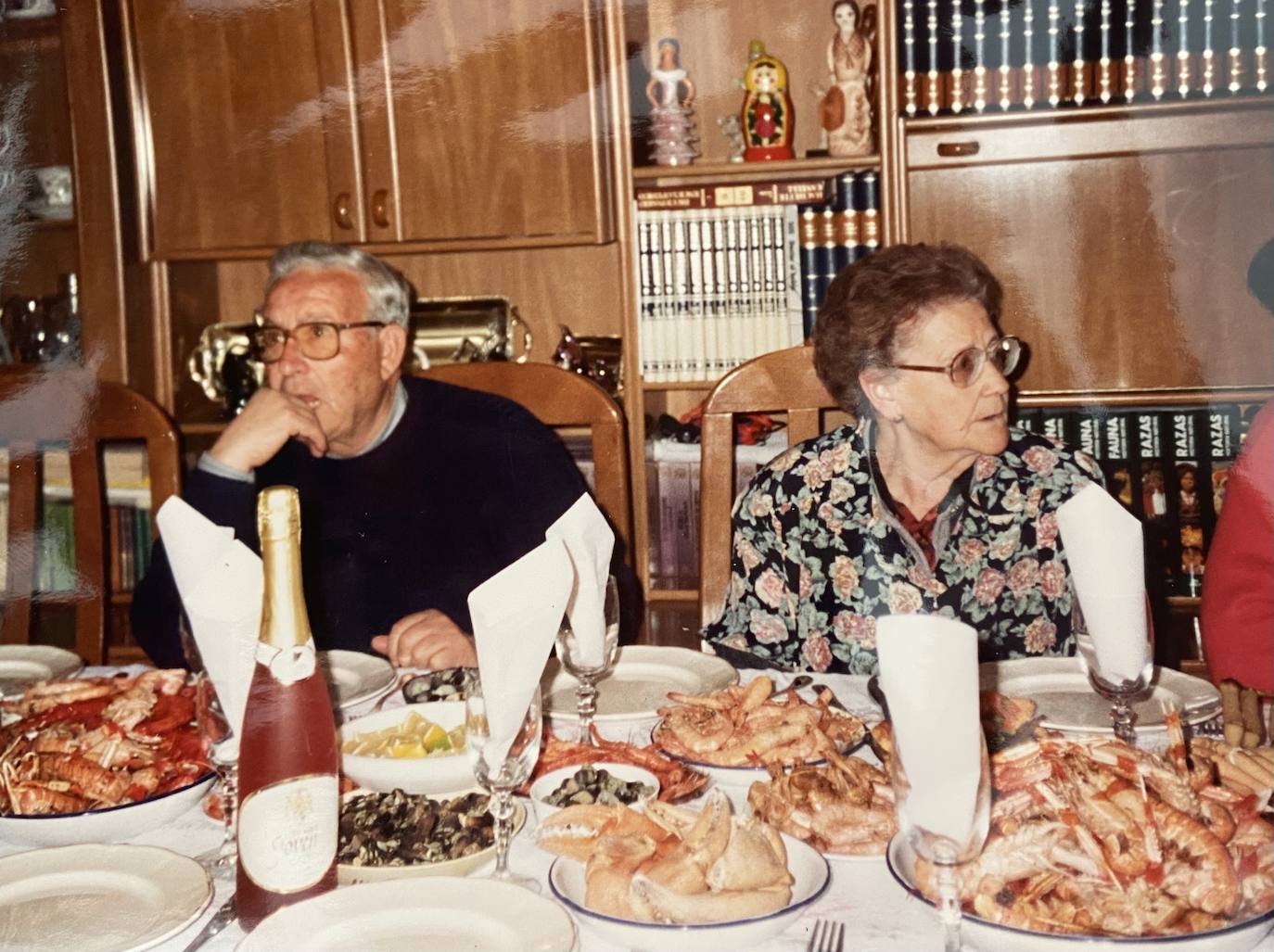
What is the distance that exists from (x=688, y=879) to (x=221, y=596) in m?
0.37

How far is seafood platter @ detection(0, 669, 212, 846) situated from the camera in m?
0.86

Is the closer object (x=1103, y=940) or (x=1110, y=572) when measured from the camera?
(x=1103, y=940)

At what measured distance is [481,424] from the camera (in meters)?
1.86

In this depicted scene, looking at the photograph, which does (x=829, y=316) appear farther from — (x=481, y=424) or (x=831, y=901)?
(x=831, y=901)

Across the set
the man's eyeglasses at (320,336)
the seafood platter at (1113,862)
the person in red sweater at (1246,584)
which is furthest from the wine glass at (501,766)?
the man's eyeglasses at (320,336)

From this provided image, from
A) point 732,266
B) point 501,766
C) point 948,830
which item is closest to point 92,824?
point 501,766

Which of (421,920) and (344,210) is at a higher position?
(344,210)

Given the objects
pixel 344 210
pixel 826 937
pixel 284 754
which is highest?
pixel 344 210

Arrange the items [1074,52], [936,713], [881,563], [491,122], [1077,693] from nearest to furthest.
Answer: [936,713]
[1077,693]
[881,563]
[1074,52]
[491,122]

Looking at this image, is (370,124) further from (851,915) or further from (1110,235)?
(851,915)

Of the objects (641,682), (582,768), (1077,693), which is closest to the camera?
(582,768)

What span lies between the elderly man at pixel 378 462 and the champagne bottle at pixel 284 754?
1.01 meters

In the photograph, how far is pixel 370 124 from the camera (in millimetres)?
2477

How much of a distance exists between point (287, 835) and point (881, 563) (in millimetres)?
1114
